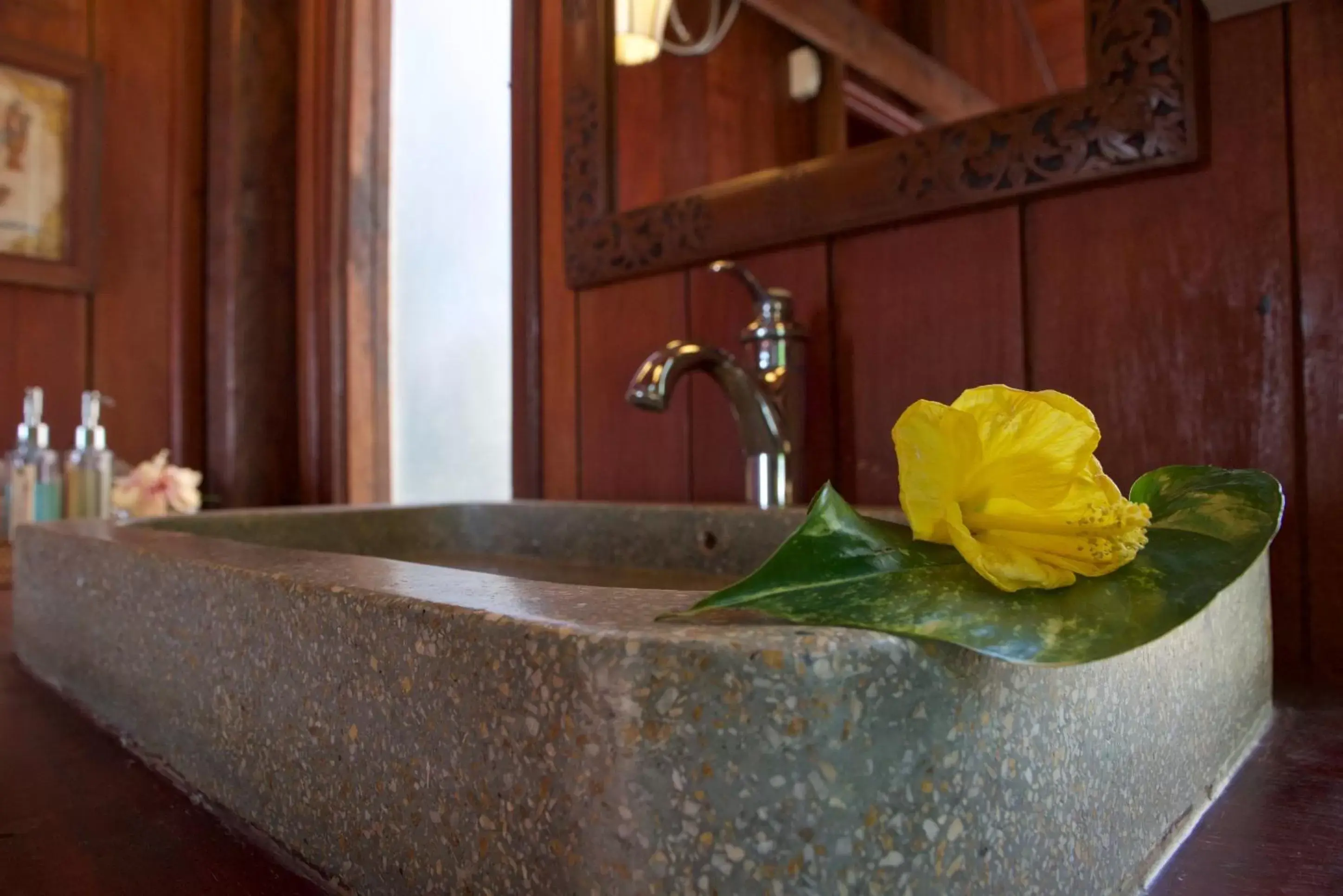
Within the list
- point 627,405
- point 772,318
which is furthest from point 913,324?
point 627,405

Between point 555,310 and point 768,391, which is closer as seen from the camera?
point 768,391

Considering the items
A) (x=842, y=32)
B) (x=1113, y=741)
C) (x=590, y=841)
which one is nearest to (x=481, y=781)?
(x=590, y=841)

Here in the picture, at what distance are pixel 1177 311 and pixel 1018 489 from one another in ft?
1.40

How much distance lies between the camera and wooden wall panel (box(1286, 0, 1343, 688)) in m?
0.53

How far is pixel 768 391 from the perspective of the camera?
A: 28.3 inches

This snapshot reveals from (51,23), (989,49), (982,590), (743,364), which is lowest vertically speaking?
(982,590)

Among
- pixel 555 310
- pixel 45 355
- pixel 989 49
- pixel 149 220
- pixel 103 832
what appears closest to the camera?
pixel 103 832

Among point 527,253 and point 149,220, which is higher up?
point 149,220

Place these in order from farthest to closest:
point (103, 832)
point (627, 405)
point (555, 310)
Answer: point (555, 310) < point (627, 405) < point (103, 832)

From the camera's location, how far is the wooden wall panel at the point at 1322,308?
53cm

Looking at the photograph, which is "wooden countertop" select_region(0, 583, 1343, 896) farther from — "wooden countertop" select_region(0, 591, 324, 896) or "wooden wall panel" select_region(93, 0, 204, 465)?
"wooden wall panel" select_region(93, 0, 204, 465)

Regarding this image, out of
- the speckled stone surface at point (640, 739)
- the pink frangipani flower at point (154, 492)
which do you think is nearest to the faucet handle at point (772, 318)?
the speckled stone surface at point (640, 739)

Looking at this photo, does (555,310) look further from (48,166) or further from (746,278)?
(48,166)

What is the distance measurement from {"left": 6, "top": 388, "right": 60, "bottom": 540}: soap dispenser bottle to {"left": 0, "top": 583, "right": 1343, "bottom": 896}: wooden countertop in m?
0.78
